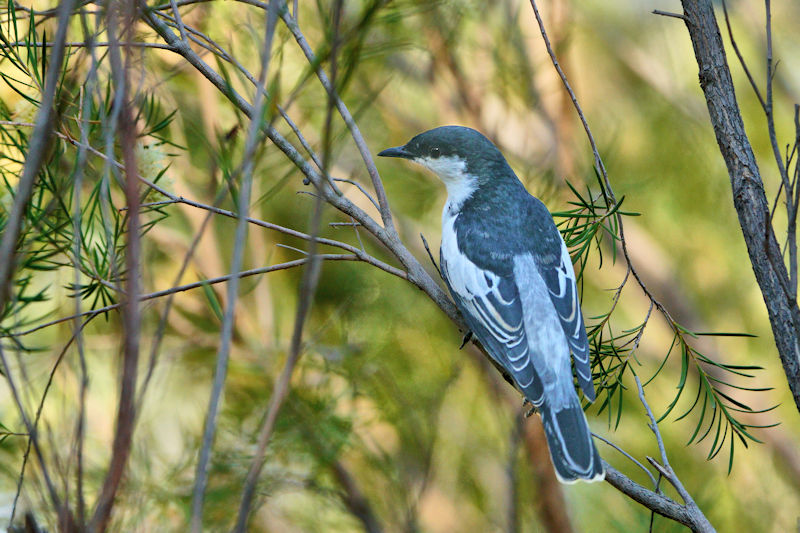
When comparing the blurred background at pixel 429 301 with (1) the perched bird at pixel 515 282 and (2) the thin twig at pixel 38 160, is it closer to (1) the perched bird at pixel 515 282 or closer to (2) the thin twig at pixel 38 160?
(1) the perched bird at pixel 515 282

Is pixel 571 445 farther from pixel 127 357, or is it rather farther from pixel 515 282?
pixel 127 357

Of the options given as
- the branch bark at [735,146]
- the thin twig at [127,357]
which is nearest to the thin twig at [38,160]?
the thin twig at [127,357]

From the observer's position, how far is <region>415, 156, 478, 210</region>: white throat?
2443 millimetres

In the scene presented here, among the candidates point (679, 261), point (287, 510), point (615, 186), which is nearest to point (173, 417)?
point (287, 510)

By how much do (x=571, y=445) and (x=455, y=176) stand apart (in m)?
1.11

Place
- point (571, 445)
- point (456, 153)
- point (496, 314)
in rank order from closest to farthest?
point (571, 445) < point (496, 314) < point (456, 153)

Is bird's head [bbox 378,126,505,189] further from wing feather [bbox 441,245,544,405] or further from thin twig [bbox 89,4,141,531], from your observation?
thin twig [bbox 89,4,141,531]

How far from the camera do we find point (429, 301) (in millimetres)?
3432

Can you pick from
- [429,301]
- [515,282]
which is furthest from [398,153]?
[429,301]

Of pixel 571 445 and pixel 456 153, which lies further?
pixel 456 153

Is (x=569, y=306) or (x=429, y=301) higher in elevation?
(x=429, y=301)

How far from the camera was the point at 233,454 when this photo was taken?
2.44 metres

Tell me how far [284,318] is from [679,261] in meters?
2.13

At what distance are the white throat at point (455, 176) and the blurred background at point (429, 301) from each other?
336mm
